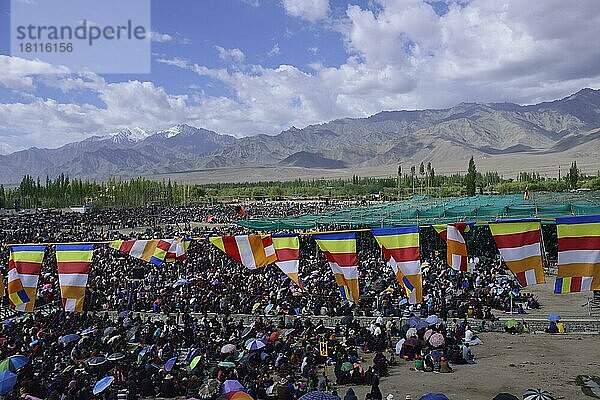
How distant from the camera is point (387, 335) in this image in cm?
1847

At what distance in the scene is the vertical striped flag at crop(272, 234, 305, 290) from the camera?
1595 centimetres

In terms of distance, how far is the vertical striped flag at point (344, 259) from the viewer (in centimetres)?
1494

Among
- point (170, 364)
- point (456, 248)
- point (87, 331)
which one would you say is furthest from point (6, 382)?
point (456, 248)

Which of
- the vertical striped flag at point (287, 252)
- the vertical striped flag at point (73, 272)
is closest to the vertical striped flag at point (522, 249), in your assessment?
the vertical striped flag at point (287, 252)

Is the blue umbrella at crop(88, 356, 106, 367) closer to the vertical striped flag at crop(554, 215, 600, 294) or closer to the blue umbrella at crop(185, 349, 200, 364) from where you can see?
the blue umbrella at crop(185, 349, 200, 364)

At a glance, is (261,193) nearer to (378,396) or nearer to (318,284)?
(318,284)

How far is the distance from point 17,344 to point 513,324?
52.0ft

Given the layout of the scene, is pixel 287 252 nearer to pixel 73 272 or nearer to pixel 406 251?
pixel 406 251

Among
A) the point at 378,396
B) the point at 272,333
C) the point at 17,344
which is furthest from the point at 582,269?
the point at 17,344

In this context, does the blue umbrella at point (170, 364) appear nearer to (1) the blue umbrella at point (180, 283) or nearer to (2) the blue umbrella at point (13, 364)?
(2) the blue umbrella at point (13, 364)

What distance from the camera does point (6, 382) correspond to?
42.9 ft

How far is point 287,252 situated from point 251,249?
1361mm

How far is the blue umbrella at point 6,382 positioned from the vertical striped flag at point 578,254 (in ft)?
42.5

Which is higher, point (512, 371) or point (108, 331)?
point (108, 331)
